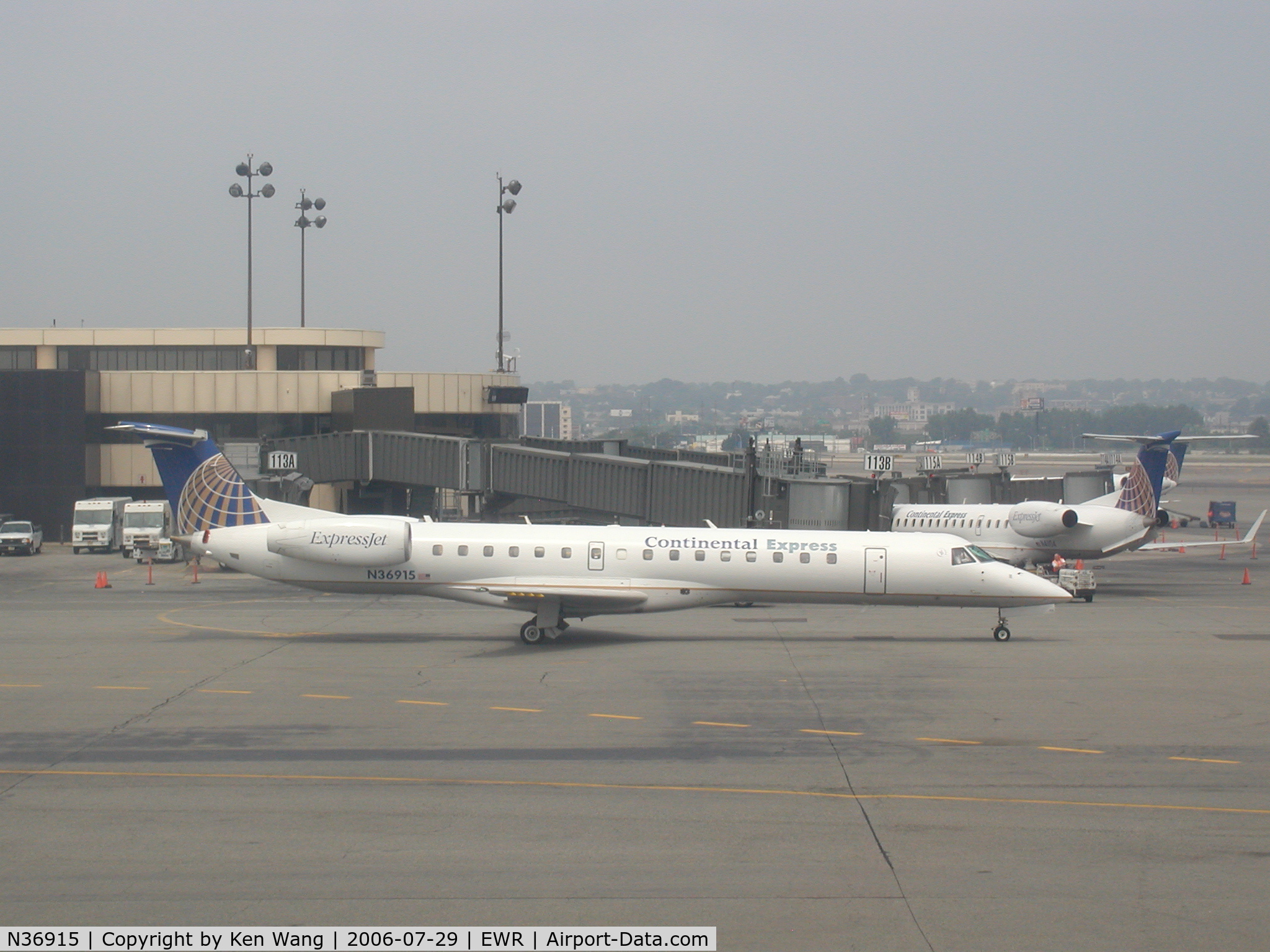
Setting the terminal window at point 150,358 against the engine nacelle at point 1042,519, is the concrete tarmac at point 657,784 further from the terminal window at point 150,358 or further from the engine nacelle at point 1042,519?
the terminal window at point 150,358

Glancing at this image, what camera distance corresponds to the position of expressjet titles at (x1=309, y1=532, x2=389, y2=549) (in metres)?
28.3

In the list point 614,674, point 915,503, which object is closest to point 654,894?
point 614,674

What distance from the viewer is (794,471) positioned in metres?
48.5

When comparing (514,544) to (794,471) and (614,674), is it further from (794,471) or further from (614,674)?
(794,471)

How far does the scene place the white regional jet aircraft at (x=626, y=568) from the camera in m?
28.3

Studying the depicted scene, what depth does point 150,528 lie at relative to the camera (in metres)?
52.4

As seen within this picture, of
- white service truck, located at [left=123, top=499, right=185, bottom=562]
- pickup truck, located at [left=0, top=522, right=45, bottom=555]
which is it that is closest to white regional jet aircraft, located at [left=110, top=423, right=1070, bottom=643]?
white service truck, located at [left=123, top=499, right=185, bottom=562]

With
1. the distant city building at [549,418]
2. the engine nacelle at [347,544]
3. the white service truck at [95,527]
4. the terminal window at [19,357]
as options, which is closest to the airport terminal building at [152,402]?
the terminal window at [19,357]

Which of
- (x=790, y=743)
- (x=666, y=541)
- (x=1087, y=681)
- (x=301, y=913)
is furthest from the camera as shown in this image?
(x=666, y=541)

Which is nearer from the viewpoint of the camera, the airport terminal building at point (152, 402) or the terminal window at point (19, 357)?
the airport terminal building at point (152, 402)

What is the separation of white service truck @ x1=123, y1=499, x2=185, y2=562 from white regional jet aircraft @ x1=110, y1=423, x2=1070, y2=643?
2444cm

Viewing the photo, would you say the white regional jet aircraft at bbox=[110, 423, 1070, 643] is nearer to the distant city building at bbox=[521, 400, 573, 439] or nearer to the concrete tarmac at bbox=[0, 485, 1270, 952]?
the concrete tarmac at bbox=[0, 485, 1270, 952]

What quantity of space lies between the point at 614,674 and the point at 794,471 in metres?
25.7

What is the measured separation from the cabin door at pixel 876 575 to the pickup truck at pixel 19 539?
4166 centimetres
